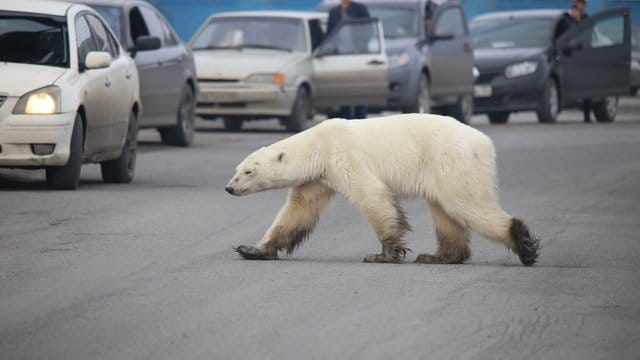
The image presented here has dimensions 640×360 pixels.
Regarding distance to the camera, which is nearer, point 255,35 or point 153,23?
point 153,23

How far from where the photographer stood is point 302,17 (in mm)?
25672

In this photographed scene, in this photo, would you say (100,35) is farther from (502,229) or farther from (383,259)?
(502,229)

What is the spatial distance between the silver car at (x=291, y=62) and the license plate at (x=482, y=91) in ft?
13.3

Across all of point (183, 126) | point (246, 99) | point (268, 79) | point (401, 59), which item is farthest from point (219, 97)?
point (401, 59)

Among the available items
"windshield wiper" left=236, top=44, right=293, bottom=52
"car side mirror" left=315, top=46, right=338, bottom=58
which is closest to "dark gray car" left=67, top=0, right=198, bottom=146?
"windshield wiper" left=236, top=44, right=293, bottom=52

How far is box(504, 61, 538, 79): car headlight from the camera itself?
28703 mm

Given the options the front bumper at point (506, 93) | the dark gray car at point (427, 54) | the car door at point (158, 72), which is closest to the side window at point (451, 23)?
the dark gray car at point (427, 54)

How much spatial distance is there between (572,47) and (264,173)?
1963cm

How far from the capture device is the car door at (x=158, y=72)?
66.1 feet

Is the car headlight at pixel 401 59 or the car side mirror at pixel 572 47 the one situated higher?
the car headlight at pixel 401 59

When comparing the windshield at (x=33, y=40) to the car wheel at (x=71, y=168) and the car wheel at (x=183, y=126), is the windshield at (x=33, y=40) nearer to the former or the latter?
the car wheel at (x=71, y=168)

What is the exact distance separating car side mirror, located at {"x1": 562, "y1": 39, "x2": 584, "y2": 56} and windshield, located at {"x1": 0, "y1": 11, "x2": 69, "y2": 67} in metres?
15.5

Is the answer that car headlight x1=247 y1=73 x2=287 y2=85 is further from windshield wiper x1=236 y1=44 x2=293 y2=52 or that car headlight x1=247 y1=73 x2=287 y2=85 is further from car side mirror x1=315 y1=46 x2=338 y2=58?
car side mirror x1=315 y1=46 x2=338 y2=58

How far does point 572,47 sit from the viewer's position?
2950 centimetres
